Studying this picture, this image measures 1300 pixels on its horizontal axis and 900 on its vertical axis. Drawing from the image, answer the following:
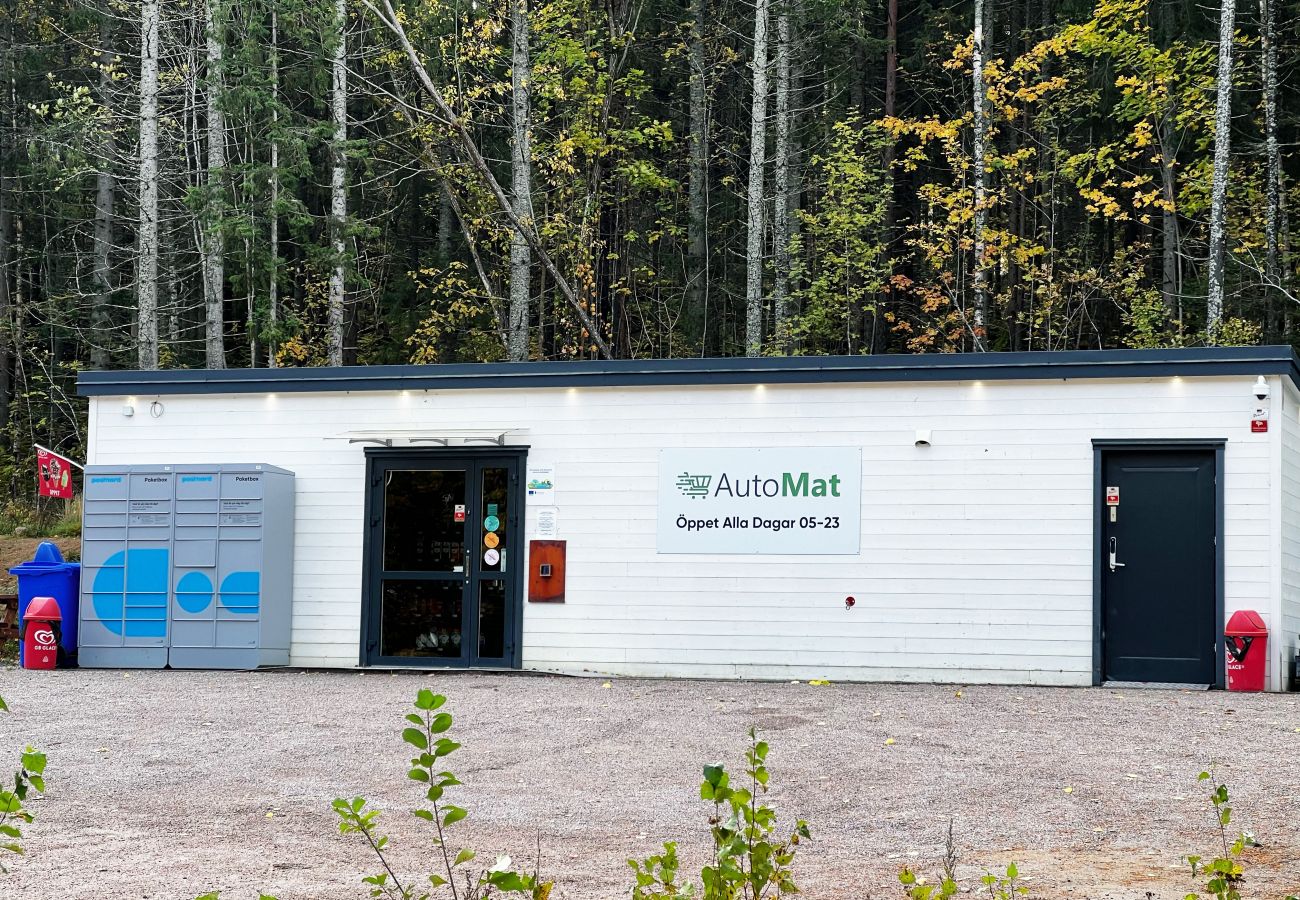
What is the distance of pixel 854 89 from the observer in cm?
2878

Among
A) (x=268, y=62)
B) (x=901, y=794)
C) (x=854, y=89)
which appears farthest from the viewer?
(x=854, y=89)

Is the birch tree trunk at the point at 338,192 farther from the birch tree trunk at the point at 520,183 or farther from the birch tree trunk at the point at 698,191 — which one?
the birch tree trunk at the point at 698,191

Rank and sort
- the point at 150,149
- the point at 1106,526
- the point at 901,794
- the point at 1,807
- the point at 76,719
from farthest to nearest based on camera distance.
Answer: the point at 150,149 < the point at 1106,526 < the point at 76,719 < the point at 901,794 < the point at 1,807

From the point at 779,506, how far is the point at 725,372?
1.32 meters

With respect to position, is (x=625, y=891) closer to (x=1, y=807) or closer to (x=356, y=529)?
(x=1, y=807)

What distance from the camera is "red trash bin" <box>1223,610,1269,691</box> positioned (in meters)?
11.6

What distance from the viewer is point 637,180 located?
79.9ft

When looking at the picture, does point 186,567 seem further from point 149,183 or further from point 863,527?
point 149,183

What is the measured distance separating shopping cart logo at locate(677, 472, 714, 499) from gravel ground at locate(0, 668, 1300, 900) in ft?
6.30

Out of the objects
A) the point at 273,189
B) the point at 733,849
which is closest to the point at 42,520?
the point at 273,189

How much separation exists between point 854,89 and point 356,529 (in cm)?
1833

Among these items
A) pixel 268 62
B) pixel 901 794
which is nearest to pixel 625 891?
pixel 901 794

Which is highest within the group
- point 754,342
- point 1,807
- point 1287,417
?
point 754,342

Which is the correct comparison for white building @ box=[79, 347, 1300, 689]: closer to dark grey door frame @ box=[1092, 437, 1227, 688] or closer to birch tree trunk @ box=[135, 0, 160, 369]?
dark grey door frame @ box=[1092, 437, 1227, 688]
